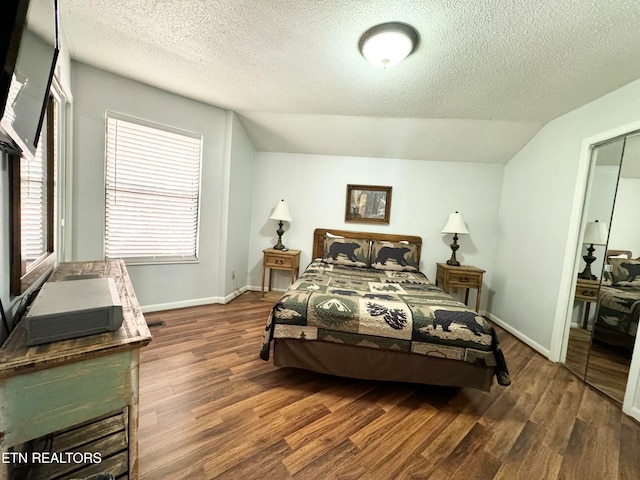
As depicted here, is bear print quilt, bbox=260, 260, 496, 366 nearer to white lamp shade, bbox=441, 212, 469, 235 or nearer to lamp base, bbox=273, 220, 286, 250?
white lamp shade, bbox=441, 212, 469, 235

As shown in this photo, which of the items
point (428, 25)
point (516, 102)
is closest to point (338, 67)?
point (428, 25)

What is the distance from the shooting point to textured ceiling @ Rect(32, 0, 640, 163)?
1.38 metres

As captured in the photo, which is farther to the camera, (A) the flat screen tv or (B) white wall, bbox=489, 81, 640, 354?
(B) white wall, bbox=489, 81, 640, 354

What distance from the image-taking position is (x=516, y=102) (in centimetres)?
226

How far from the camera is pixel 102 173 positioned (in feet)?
7.64

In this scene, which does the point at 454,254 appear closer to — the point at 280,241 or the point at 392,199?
the point at 392,199

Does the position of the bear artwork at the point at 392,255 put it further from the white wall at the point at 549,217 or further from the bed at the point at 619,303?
the bed at the point at 619,303

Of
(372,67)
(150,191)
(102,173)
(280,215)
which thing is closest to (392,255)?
(280,215)

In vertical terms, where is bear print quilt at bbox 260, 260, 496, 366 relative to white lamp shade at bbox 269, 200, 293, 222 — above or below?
below

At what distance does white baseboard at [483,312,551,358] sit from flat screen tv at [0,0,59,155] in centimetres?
386

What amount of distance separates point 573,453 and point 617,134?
90.8 inches

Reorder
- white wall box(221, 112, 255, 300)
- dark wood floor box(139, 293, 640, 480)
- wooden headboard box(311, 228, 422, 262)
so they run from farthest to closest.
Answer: wooden headboard box(311, 228, 422, 262)
white wall box(221, 112, 255, 300)
dark wood floor box(139, 293, 640, 480)

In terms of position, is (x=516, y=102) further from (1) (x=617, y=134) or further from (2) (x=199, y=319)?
(2) (x=199, y=319)

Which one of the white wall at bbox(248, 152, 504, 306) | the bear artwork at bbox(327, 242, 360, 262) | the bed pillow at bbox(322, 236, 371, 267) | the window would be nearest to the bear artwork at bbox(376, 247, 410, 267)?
the bed pillow at bbox(322, 236, 371, 267)
